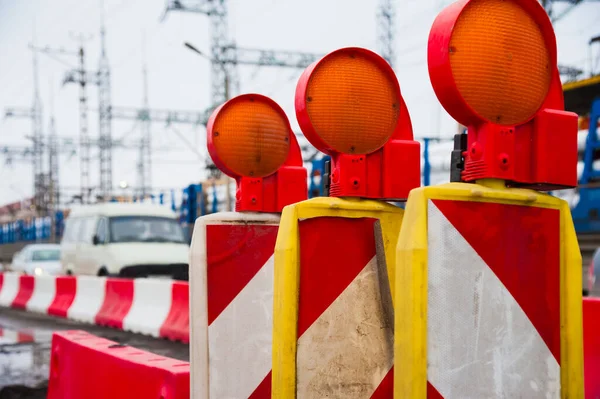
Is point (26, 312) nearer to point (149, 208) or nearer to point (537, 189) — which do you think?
point (149, 208)

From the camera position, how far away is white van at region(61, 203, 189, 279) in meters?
17.0

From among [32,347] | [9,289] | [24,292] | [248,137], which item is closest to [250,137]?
[248,137]

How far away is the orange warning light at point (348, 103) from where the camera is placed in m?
2.95

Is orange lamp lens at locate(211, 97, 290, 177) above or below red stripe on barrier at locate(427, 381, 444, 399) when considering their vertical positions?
above

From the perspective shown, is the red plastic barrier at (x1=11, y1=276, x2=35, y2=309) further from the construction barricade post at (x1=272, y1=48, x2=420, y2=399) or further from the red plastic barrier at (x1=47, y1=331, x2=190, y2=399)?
the construction barricade post at (x1=272, y1=48, x2=420, y2=399)

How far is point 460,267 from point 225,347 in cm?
153

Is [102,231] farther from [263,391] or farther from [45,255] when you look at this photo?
[263,391]

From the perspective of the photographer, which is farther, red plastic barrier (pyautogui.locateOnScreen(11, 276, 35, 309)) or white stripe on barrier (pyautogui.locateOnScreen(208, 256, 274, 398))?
red plastic barrier (pyautogui.locateOnScreen(11, 276, 35, 309))

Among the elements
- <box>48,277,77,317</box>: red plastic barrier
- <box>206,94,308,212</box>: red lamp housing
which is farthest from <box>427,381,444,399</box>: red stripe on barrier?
<box>48,277,77,317</box>: red plastic barrier

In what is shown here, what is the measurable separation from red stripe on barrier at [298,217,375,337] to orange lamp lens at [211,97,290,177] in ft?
3.52

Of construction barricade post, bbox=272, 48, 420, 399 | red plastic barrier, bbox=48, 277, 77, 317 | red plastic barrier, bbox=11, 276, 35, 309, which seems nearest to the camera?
construction barricade post, bbox=272, 48, 420, 399

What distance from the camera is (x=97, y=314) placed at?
12672 millimetres

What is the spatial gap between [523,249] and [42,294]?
46.9ft

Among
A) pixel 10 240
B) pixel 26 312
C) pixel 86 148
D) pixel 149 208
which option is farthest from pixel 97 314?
pixel 10 240
